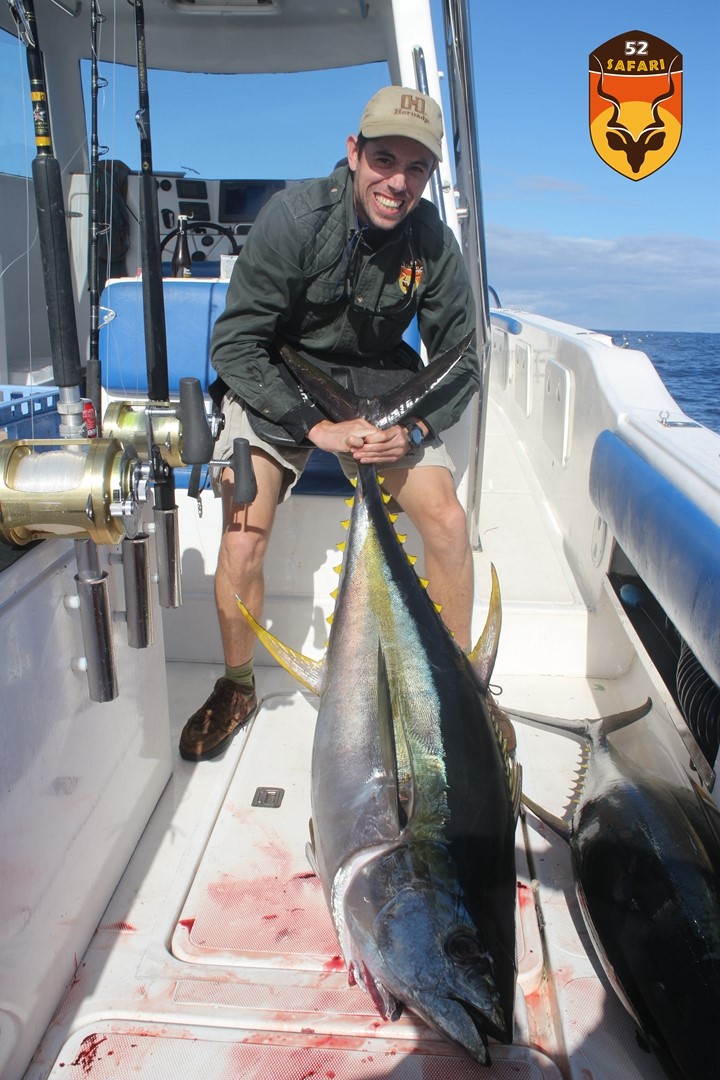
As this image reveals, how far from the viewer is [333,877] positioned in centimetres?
116

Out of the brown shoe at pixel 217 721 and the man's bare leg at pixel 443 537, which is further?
the man's bare leg at pixel 443 537

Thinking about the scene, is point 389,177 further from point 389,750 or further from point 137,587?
point 389,750

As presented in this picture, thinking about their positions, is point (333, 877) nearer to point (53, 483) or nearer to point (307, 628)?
point (53, 483)

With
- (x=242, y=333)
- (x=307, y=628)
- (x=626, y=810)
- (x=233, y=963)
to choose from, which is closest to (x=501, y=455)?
(x=307, y=628)

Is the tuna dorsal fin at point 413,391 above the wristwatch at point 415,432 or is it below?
above

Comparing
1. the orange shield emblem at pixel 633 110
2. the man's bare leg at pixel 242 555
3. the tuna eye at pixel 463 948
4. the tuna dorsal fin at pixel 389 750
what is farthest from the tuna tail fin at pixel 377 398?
the orange shield emblem at pixel 633 110

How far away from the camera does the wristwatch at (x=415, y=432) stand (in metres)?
2.15

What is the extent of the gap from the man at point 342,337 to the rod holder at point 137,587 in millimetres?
788

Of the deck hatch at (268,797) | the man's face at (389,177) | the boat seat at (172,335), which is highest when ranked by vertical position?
the man's face at (389,177)

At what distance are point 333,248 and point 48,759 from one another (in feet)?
5.01

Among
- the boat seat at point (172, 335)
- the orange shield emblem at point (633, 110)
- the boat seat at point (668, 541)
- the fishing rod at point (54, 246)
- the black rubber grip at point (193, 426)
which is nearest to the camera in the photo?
the fishing rod at point (54, 246)

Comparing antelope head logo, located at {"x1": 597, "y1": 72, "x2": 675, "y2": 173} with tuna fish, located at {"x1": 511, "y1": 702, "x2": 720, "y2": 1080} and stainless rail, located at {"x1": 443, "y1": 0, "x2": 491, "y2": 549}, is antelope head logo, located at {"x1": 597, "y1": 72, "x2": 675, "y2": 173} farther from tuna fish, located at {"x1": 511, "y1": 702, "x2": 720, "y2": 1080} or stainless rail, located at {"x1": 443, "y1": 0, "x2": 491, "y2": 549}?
tuna fish, located at {"x1": 511, "y1": 702, "x2": 720, "y2": 1080}

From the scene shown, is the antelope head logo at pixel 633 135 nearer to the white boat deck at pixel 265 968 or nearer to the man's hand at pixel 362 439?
the man's hand at pixel 362 439

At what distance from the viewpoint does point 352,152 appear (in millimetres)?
2115
